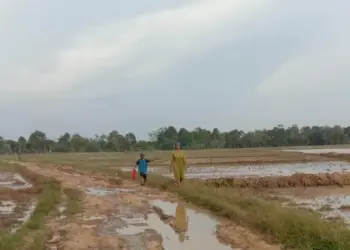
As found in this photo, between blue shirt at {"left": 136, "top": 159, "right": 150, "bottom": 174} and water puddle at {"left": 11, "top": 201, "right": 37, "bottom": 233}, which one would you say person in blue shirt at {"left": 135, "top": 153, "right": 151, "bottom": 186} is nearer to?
blue shirt at {"left": 136, "top": 159, "right": 150, "bottom": 174}

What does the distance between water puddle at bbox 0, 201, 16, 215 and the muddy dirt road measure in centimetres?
155

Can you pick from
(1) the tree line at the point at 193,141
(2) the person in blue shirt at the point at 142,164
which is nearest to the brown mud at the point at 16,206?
(2) the person in blue shirt at the point at 142,164

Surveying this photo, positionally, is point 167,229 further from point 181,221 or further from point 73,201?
point 73,201

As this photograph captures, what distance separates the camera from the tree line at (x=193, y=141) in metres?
96.1

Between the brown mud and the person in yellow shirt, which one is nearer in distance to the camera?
the brown mud

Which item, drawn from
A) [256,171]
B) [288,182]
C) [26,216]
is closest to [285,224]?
[26,216]

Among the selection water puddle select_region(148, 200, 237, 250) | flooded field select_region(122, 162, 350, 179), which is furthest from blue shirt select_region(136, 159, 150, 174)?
flooded field select_region(122, 162, 350, 179)

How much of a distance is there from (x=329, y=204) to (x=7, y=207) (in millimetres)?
10086

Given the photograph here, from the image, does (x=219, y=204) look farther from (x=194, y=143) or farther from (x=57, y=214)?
(x=194, y=143)

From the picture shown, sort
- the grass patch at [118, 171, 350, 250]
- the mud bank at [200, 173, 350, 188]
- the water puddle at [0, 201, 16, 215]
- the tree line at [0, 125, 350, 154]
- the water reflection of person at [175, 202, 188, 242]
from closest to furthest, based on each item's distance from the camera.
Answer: the grass patch at [118, 171, 350, 250]
the water reflection of person at [175, 202, 188, 242]
the water puddle at [0, 201, 16, 215]
the mud bank at [200, 173, 350, 188]
the tree line at [0, 125, 350, 154]

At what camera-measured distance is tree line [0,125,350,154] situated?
3782 inches

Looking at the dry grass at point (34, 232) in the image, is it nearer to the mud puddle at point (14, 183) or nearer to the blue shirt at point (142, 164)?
the blue shirt at point (142, 164)

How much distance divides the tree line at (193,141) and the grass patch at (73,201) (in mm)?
75310

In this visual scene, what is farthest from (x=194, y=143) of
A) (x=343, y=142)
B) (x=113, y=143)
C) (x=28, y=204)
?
(x=28, y=204)
